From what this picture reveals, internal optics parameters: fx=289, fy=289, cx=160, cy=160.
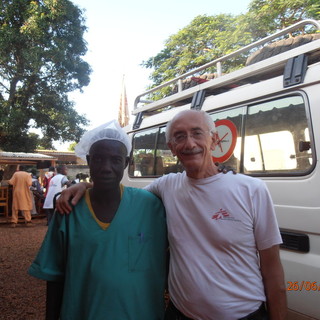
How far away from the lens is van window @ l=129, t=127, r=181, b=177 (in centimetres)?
394

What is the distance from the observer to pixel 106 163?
1.37 metres

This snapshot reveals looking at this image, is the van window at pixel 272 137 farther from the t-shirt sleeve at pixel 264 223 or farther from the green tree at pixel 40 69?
the green tree at pixel 40 69

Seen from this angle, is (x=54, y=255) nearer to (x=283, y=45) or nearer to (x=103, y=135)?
(x=103, y=135)

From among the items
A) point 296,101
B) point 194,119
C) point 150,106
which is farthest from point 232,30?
point 194,119

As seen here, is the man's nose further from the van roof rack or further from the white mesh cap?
the van roof rack

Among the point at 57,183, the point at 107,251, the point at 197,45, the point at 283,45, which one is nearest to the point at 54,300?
the point at 107,251

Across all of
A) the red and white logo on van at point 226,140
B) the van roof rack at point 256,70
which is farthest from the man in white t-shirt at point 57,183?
the red and white logo on van at point 226,140

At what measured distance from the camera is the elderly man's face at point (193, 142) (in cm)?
137

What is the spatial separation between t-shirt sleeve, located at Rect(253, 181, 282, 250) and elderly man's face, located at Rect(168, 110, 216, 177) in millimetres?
271

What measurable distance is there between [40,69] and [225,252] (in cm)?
1298

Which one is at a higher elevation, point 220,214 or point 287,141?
point 287,141

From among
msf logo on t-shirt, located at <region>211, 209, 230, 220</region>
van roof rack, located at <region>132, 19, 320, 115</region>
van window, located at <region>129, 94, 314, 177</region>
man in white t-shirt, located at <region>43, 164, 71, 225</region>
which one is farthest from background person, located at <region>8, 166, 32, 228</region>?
msf logo on t-shirt, located at <region>211, 209, 230, 220</region>

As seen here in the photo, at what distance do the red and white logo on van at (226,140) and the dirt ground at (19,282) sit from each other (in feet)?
8.64

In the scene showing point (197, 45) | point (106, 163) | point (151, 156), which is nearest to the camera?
point (106, 163)
